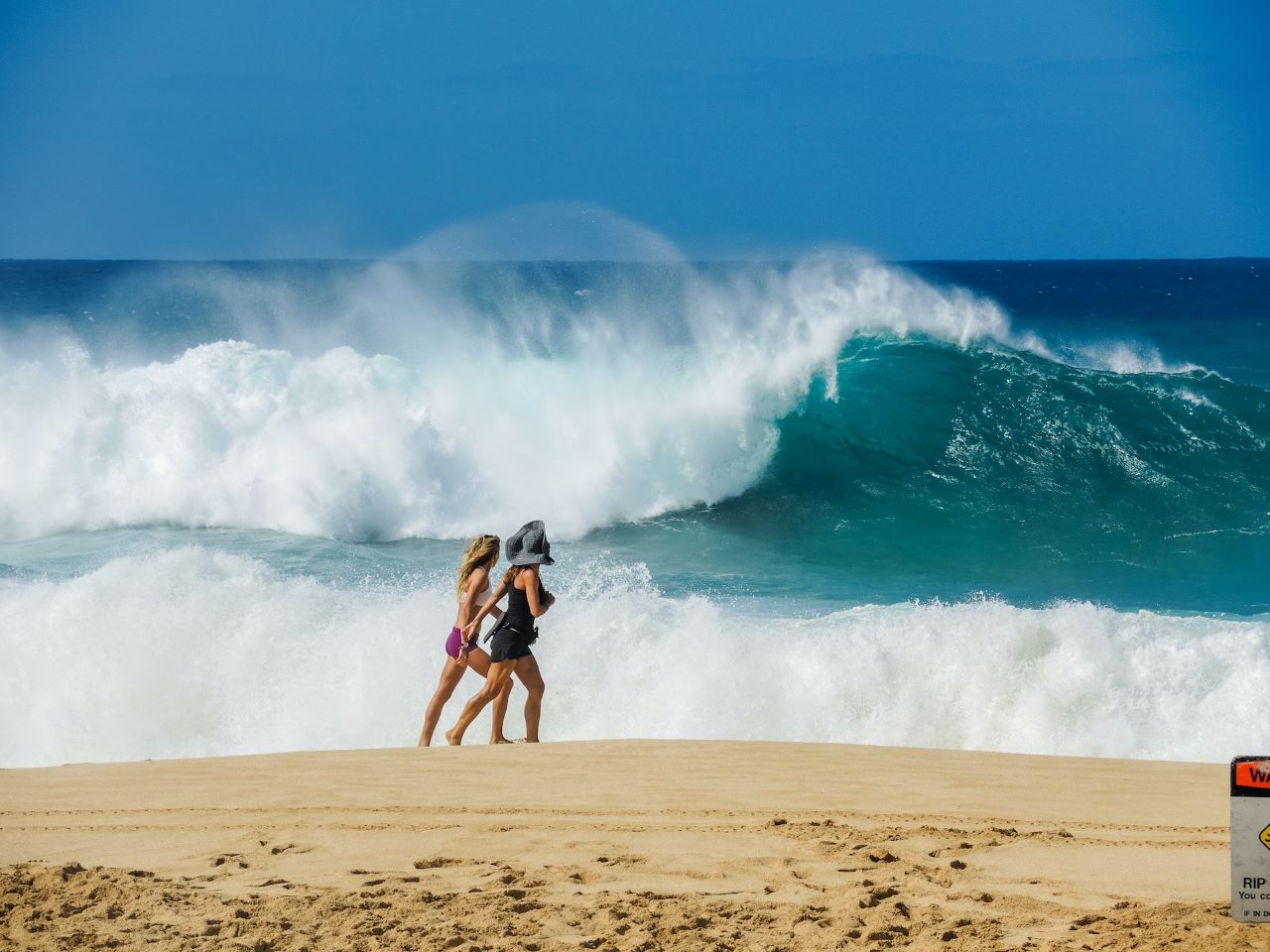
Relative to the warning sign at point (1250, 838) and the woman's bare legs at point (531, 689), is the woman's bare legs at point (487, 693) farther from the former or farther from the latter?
the warning sign at point (1250, 838)

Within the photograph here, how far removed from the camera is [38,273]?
7481 centimetres

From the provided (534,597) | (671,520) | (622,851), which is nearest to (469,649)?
(534,597)

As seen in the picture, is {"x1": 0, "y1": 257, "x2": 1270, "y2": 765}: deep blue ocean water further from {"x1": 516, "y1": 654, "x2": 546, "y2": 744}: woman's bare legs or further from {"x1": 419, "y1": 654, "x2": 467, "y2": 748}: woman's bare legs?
{"x1": 516, "y1": 654, "x2": 546, "y2": 744}: woman's bare legs

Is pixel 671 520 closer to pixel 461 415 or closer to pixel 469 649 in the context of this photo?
pixel 461 415

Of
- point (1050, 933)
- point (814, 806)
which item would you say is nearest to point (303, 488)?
point (814, 806)

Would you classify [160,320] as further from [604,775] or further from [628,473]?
[604,775]

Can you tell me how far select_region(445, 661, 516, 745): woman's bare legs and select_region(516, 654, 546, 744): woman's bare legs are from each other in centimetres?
7

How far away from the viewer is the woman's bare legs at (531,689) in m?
6.77

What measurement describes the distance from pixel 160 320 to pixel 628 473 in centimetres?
3131

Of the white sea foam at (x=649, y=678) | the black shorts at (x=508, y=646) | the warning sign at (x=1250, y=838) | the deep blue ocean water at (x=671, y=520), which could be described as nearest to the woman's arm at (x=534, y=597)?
the black shorts at (x=508, y=646)

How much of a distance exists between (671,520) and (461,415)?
354 cm

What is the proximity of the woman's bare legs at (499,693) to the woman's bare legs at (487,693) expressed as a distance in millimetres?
24

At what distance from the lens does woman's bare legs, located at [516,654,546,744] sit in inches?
267

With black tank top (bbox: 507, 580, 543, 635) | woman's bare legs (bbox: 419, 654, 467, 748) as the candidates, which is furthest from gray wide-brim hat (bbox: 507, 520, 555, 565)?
woman's bare legs (bbox: 419, 654, 467, 748)
